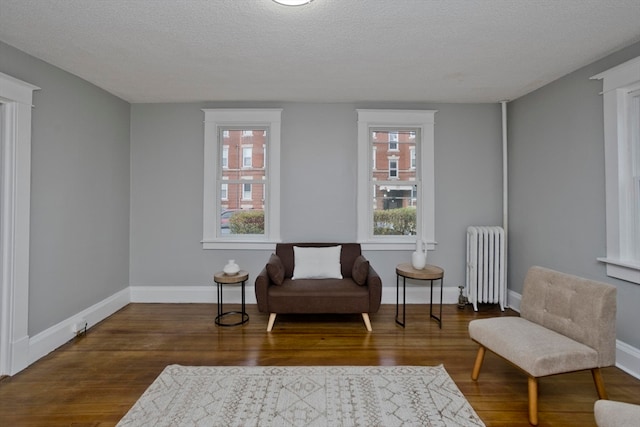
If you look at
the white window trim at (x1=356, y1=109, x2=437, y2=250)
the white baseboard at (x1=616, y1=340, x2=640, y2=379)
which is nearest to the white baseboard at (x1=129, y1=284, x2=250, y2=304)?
the white window trim at (x1=356, y1=109, x2=437, y2=250)

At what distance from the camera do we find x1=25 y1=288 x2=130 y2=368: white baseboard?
263 centimetres

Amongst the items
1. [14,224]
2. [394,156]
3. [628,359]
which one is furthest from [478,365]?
[14,224]

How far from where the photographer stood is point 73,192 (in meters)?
3.07

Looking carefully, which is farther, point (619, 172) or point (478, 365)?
point (619, 172)

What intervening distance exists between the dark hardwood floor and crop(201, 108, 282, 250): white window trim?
852 mm

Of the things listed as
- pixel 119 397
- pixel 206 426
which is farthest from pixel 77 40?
pixel 206 426

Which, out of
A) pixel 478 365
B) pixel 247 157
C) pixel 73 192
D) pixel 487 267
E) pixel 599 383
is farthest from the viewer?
pixel 247 157

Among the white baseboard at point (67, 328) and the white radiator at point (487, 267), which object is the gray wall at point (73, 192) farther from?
the white radiator at point (487, 267)

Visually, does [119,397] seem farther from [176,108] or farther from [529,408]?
[176,108]

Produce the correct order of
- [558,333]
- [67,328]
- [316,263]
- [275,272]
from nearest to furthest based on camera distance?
1. [558,333]
2. [67,328]
3. [275,272]
4. [316,263]

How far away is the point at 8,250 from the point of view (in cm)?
241

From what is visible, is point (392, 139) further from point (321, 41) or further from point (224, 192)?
point (224, 192)

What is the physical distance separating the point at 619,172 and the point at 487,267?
1620mm

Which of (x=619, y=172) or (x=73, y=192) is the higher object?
(x=619, y=172)
